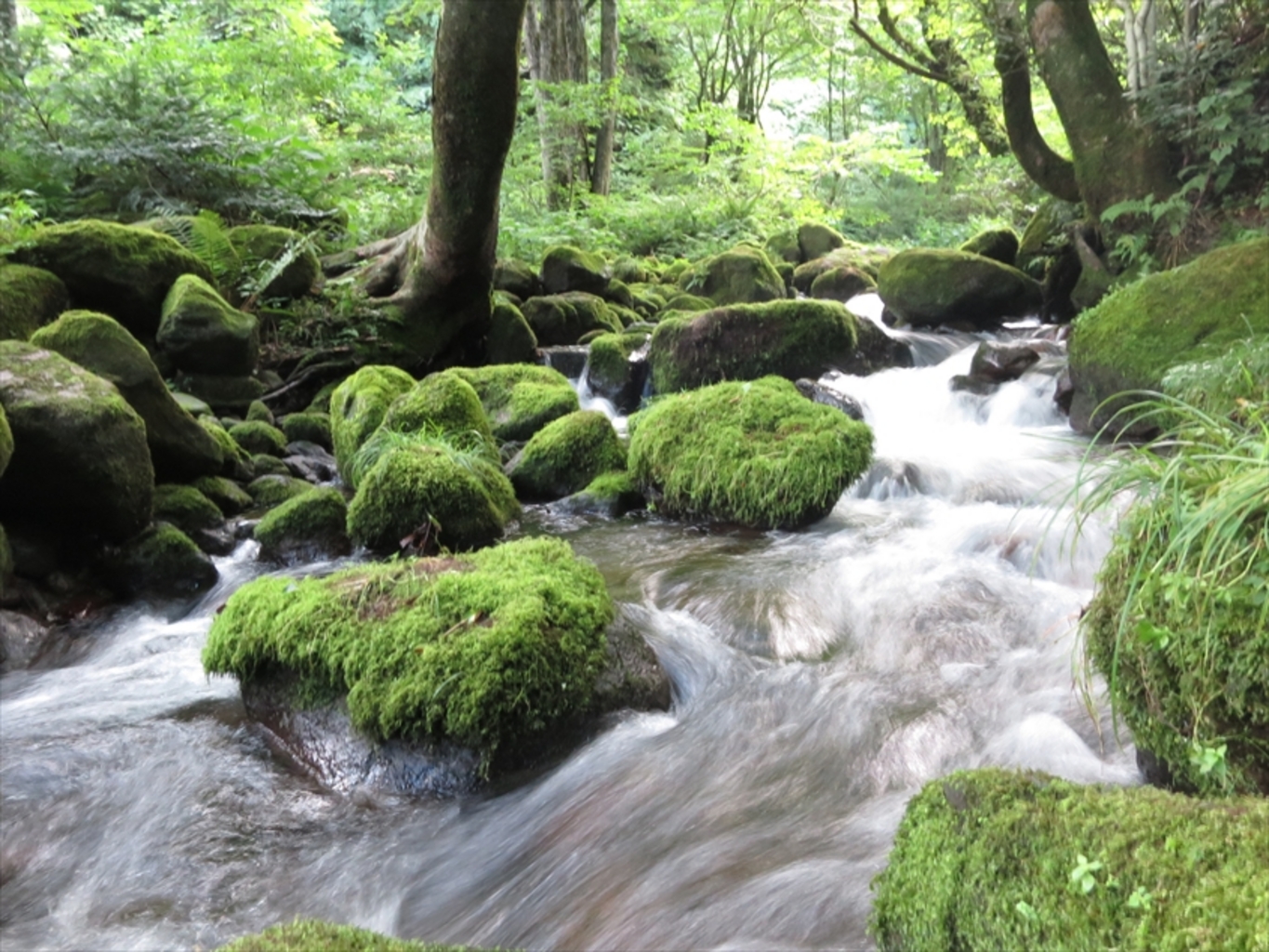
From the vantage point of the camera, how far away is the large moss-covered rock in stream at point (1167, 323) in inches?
246

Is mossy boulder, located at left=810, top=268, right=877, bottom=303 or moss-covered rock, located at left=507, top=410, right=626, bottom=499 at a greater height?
mossy boulder, located at left=810, top=268, right=877, bottom=303

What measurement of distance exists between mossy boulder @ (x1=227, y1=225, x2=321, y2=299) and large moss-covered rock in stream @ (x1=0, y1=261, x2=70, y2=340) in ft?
6.24

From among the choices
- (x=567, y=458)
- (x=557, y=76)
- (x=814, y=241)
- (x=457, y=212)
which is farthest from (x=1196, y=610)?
(x=557, y=76)

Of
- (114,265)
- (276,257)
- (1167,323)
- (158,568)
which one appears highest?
(276,257)

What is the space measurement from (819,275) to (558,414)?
354 inches

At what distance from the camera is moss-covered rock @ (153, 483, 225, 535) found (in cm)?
581

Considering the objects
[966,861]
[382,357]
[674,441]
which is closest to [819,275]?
[382,357]

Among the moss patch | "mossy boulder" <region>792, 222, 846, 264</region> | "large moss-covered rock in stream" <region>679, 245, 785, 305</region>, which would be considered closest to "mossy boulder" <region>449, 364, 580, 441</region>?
the moss patch

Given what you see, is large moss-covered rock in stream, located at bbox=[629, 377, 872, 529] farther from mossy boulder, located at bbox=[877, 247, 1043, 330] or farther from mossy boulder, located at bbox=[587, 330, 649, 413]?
mossy boulder, located at bbox=[877, 247, 1043, 330]

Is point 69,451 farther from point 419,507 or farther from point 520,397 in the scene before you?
point 520,397

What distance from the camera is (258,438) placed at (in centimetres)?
729

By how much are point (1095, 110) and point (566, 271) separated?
6.64 meters

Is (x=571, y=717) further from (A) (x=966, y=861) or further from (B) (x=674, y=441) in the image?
(B) (x=674, y=441)

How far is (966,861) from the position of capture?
1673 millimetres
